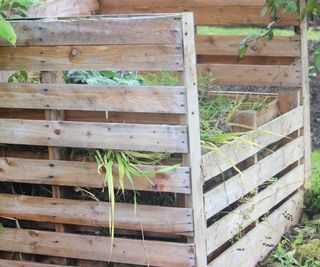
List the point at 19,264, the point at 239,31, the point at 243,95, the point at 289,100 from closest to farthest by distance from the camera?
the point at 19,264, the point at 243,95, the point at 289,100, the point at 239,31

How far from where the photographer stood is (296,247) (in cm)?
518

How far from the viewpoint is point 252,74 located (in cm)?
580

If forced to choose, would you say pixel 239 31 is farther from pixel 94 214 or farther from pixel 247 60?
pixel 94 214

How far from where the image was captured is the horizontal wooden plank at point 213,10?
573 centimetres

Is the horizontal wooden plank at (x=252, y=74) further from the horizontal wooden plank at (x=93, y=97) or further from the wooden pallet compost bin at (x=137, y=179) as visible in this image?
the horizontal wooden plank at (x=93, y=97)

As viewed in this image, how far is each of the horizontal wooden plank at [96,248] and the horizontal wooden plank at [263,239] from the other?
0.31 metres

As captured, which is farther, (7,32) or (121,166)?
(121,166)

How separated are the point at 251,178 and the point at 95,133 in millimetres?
1277

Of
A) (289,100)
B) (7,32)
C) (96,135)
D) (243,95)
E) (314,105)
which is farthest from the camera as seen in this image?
(314,105)

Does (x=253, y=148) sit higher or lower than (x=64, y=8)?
lower

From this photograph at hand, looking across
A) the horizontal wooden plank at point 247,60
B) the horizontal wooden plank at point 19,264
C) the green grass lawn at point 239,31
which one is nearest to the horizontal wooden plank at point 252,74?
the horizontal wooden plank at point 247,60

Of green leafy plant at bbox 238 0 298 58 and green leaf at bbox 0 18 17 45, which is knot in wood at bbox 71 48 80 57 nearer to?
green leaf at bbox 0 18 17 45

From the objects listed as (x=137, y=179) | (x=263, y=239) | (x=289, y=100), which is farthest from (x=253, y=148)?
(x=137, y=179)

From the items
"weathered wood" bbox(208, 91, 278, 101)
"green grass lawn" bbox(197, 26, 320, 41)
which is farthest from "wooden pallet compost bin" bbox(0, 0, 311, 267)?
"green grass lawn" bbox(197, 26, 320, 41)
